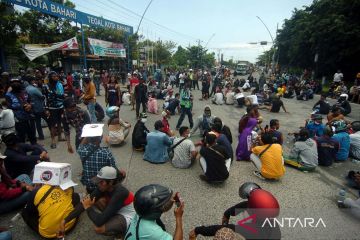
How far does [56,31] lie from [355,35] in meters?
25.9

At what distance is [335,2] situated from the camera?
24156 mm

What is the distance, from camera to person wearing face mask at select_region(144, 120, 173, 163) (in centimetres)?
611

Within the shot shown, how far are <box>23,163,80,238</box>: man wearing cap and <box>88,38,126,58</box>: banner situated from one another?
18.1 metres

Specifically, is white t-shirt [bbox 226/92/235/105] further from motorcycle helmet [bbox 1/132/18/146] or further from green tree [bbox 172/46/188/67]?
green tree [bbox 172/46/188/67]

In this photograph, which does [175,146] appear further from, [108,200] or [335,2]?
[335,2]

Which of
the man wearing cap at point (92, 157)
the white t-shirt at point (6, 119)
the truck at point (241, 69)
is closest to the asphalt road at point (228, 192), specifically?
the man wearing cap at point (92, 157)

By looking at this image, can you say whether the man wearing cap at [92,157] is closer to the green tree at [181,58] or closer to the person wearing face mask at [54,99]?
the person wearing face mask at [54,99]

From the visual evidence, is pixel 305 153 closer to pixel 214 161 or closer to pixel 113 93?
pixel 214 161

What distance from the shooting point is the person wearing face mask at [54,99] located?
684cm

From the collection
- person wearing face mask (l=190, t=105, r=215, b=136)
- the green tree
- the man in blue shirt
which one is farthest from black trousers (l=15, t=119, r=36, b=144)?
the green tree

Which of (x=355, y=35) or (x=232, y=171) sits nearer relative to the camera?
(x=232, y=171)

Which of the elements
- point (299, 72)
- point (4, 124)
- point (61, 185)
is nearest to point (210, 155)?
point (61, 185)

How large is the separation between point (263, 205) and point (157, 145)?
4181 millimetres

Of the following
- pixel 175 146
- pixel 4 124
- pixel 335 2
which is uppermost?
pixel 335 2
